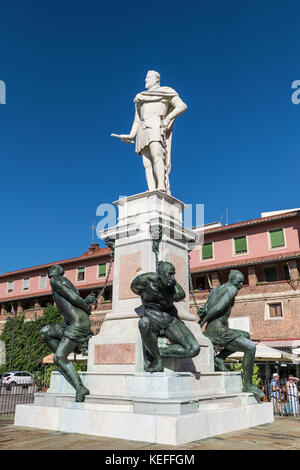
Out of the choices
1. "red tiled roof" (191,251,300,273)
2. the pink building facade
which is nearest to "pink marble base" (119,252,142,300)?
the pink building facade

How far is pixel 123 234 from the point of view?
24.8 ft

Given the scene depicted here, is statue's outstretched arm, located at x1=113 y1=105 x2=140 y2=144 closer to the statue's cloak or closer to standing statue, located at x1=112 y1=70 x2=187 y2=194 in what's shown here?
standing statue, located at x1=112 y1=70 x2=187 y2=194

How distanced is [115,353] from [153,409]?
1.79 m

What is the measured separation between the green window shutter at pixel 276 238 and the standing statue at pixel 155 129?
24912 mm

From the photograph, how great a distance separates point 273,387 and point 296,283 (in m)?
17.0

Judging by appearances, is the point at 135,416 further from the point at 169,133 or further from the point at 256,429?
the point at 169,133

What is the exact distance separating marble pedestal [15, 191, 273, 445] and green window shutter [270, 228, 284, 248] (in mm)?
25338

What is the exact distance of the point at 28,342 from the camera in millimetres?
37750

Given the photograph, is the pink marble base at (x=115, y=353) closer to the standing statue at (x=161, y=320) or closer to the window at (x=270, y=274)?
the standing statue at (x=161, y=320)

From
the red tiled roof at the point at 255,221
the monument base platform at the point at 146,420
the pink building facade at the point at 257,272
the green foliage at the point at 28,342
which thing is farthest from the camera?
the green foliage at the point at 28,342

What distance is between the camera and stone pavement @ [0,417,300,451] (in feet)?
14.0

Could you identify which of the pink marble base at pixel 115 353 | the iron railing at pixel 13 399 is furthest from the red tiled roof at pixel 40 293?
the pink marble base at pixel 115 353

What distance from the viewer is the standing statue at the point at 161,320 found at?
5.30 meters
